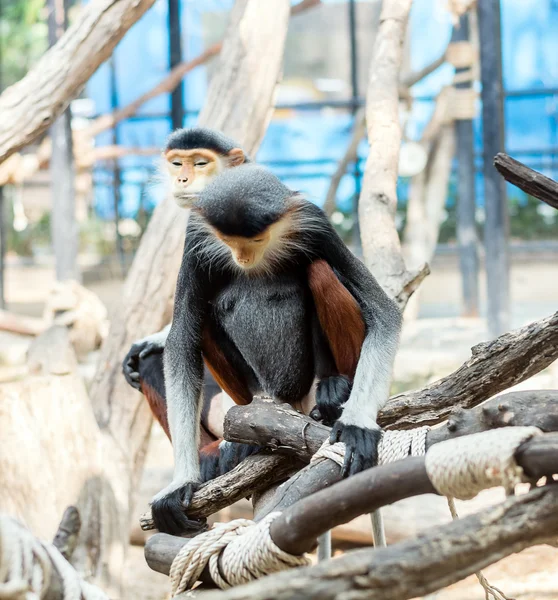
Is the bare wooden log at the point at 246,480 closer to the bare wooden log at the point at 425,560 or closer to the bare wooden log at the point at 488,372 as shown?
the bare wooden log at the point at 488,372

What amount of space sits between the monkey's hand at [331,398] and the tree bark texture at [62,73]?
2.05m

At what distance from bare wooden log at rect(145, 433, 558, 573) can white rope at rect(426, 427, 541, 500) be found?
17 mm

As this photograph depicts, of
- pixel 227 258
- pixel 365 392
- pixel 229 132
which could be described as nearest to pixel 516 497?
pixel 365 392

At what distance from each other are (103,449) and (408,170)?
508 cm

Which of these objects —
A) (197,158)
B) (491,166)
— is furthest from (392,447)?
(491,166)

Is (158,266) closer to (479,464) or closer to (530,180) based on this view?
(530,180)

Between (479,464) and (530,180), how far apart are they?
0.75m

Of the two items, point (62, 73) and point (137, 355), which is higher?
point (62, 73)

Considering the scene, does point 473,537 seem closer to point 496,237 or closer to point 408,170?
point 496,237

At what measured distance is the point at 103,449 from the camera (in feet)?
13.9

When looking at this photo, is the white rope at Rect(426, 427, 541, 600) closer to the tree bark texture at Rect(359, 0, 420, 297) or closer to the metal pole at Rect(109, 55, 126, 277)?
the tree bark texture at Rect(359, 0, 420, 297)

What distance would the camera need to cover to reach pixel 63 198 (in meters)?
7.97

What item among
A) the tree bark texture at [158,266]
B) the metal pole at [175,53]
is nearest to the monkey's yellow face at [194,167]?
the tree bark texture at [158,266]

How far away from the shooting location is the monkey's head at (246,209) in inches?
93.6
